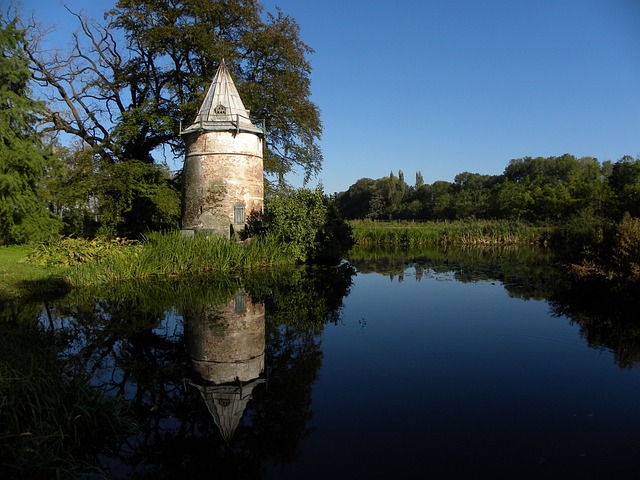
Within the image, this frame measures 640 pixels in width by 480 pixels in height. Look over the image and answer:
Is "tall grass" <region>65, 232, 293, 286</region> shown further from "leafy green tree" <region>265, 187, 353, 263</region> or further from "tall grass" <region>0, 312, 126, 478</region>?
"tall grass" <region>0, 312, 126, 478</region>

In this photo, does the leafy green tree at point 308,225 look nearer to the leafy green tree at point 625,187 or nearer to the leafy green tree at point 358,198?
the leafy green tree at point 625,187

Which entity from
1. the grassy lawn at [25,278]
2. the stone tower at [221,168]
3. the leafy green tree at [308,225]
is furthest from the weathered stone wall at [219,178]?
the grassy lawn at [25,278]

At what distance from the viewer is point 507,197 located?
1743 inches

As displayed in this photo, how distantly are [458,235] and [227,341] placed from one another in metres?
26.8

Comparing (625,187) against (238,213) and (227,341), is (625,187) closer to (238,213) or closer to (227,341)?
(238,213)

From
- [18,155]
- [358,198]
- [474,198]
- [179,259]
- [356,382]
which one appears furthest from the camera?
[358,198]

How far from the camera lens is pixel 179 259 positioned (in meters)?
15.1

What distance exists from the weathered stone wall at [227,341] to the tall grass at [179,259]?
4554 millimetres

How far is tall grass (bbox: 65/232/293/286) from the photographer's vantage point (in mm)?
13312

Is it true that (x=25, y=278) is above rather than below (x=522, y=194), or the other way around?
below

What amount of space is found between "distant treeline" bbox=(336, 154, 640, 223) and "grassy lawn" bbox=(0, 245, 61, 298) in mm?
15273

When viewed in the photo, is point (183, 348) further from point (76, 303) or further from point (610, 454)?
point (610, 454)

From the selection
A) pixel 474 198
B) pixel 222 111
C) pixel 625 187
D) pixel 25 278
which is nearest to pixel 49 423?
pixel 25 278

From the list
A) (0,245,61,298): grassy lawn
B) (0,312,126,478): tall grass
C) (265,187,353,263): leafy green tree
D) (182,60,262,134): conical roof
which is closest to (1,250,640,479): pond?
(0,312,126,478): tall grass
